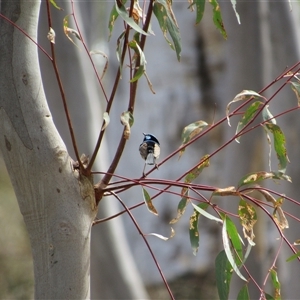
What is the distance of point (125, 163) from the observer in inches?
106

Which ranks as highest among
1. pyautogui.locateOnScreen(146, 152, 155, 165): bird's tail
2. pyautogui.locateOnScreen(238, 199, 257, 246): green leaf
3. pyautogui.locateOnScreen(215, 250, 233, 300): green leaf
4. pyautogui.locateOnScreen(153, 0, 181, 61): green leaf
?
pyautogui.locateOnScreen(153, 0, 181, 61): green leaf

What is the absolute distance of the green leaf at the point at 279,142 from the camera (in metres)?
0.59

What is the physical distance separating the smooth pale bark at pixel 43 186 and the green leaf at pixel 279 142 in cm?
19

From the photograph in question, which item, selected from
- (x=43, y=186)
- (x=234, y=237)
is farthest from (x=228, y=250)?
(x=43, y=186)

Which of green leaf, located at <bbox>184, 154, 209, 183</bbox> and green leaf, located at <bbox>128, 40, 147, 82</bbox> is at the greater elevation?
green leaf, located at <bbox>128, 40, 147, 82</bbox>

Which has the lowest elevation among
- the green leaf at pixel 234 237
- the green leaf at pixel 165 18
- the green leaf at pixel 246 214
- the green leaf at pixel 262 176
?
the green leaf at pixel 234 237

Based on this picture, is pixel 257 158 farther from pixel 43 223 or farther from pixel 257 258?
pixel 43 223

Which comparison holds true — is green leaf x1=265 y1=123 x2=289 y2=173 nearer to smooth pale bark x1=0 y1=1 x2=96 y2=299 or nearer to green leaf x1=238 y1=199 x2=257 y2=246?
green leaf x1=238 y1=199 x2=257 y2=246

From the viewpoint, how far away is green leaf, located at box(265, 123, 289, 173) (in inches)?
23.1

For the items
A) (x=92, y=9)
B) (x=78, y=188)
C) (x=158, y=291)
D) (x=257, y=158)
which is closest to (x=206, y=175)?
(x=158, y=291)

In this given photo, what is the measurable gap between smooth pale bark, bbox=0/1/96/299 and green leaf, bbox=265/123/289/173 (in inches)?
7.5

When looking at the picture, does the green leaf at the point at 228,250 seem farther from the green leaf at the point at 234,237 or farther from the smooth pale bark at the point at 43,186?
the smooth pale bark at the point at 43,186

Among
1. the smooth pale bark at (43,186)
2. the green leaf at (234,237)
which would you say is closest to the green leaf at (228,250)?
the green leaf at (234,237)

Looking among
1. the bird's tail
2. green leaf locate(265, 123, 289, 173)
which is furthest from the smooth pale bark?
green leaf locate(265, 123, 289, 173)
